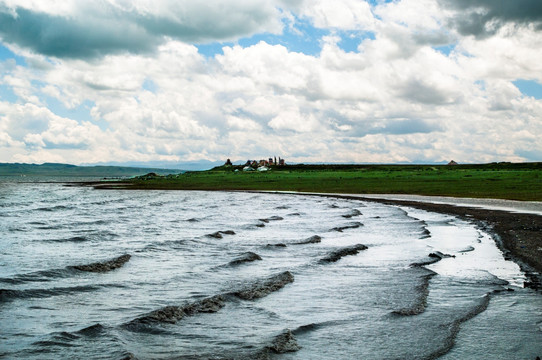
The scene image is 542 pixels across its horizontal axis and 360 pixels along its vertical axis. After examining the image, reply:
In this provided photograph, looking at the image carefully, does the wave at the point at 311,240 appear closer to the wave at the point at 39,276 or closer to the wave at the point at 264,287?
the wave at the point at 264,287

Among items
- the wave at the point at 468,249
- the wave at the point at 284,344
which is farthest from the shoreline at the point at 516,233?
the wave at the point at 284,344

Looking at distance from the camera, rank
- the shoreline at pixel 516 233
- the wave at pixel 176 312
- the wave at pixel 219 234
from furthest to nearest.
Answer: the wave at pixel 219 234
the shoreline at pixel 516 233
the wave at pixel 176 312

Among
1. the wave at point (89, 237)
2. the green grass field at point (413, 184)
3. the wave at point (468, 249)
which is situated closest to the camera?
the wave at point (468, 249)

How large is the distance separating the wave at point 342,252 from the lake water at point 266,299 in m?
0.12

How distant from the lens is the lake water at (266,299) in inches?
409

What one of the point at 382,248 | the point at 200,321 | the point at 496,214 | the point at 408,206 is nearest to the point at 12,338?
the point at 200,321

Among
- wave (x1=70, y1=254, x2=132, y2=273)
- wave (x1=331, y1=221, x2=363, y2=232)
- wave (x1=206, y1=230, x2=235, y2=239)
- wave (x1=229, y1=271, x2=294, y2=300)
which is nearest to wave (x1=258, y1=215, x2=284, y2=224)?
wave (x1=331, y1=221, x2=363, y2=232)

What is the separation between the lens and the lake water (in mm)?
10391

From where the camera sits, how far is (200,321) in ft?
41.1

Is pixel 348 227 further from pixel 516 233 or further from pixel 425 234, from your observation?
pixel 516 233

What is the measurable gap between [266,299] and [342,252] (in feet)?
31.0

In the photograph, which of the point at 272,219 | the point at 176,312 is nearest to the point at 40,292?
the point at 176,312

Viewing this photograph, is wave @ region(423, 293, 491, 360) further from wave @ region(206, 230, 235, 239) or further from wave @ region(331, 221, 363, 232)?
wave @ region(331, 221, 363, 232)

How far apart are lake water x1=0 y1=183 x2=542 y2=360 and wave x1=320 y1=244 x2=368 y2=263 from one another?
122 mm
